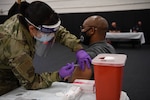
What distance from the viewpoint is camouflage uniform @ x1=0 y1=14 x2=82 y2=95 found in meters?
1.07

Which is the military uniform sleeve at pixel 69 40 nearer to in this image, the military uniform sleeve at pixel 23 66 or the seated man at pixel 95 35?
the seated man at pixel 95 35

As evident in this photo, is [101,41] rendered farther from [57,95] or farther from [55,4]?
[55,4]

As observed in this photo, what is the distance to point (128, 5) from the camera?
7.49 meters

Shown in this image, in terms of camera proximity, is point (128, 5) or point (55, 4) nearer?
point (128, 5)

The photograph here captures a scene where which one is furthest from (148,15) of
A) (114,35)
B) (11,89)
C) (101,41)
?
(11,89)

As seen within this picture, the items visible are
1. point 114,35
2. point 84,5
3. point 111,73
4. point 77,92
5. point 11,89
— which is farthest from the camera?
point 84,5

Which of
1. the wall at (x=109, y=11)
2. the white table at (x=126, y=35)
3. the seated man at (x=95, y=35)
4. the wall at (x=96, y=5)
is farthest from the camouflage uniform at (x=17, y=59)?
Result: the wall at (x=96, y=5)

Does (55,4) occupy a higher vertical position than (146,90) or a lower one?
higher

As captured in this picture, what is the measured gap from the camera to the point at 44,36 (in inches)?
45.9

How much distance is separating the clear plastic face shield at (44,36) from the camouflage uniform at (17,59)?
4 cm

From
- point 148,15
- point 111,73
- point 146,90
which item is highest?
point 111,73

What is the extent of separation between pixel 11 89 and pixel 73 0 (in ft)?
23.7

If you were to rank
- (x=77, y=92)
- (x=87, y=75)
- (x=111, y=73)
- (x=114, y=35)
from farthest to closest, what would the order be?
(x=114, y=35)
(x=87, y=75)
(x=77, y=92)
(x=111, y=73)

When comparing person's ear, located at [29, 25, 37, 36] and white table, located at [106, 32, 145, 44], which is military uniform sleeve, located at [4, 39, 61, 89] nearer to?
person's ear, located at [29, 25, 37, 36]
